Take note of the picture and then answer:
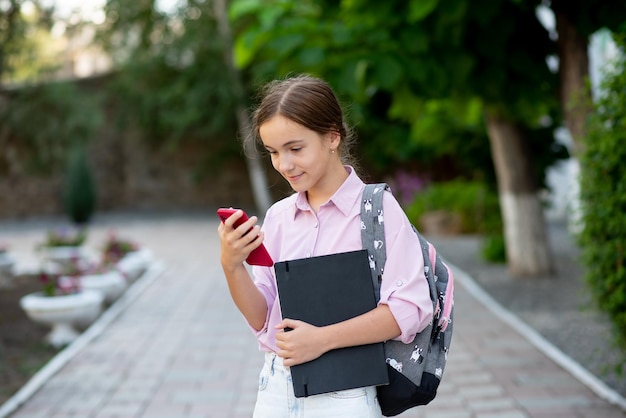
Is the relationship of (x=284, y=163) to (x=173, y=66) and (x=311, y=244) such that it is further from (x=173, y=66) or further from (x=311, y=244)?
(x=173, y=66)

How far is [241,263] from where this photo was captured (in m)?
1.88

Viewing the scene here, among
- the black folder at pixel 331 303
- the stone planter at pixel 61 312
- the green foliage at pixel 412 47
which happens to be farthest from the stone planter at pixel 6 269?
the black folder at pixel 331 303

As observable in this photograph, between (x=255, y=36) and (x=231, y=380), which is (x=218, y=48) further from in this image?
(x=231, y=380)

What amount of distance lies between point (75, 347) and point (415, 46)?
3.42 metres

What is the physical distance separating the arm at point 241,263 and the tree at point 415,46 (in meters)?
3.57

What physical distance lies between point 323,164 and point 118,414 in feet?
10.2

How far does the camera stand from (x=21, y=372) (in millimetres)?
5816

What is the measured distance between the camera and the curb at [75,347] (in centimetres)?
483

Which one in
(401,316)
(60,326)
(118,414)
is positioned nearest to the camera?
(401,316)

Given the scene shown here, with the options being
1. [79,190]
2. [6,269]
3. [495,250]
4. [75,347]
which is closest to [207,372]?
[75,347]

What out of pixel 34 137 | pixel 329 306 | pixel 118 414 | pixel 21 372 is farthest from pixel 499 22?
pixel 34 137

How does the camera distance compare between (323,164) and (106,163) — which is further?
(106,163)

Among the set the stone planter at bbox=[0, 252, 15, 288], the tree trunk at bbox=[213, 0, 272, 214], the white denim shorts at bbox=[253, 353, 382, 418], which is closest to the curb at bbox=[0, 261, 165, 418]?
the stone planter at bbox=[0, 252, 15, 288]

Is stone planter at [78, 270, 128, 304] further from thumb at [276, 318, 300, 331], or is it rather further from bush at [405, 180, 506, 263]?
thumb at [276, 318, 300, 331]
